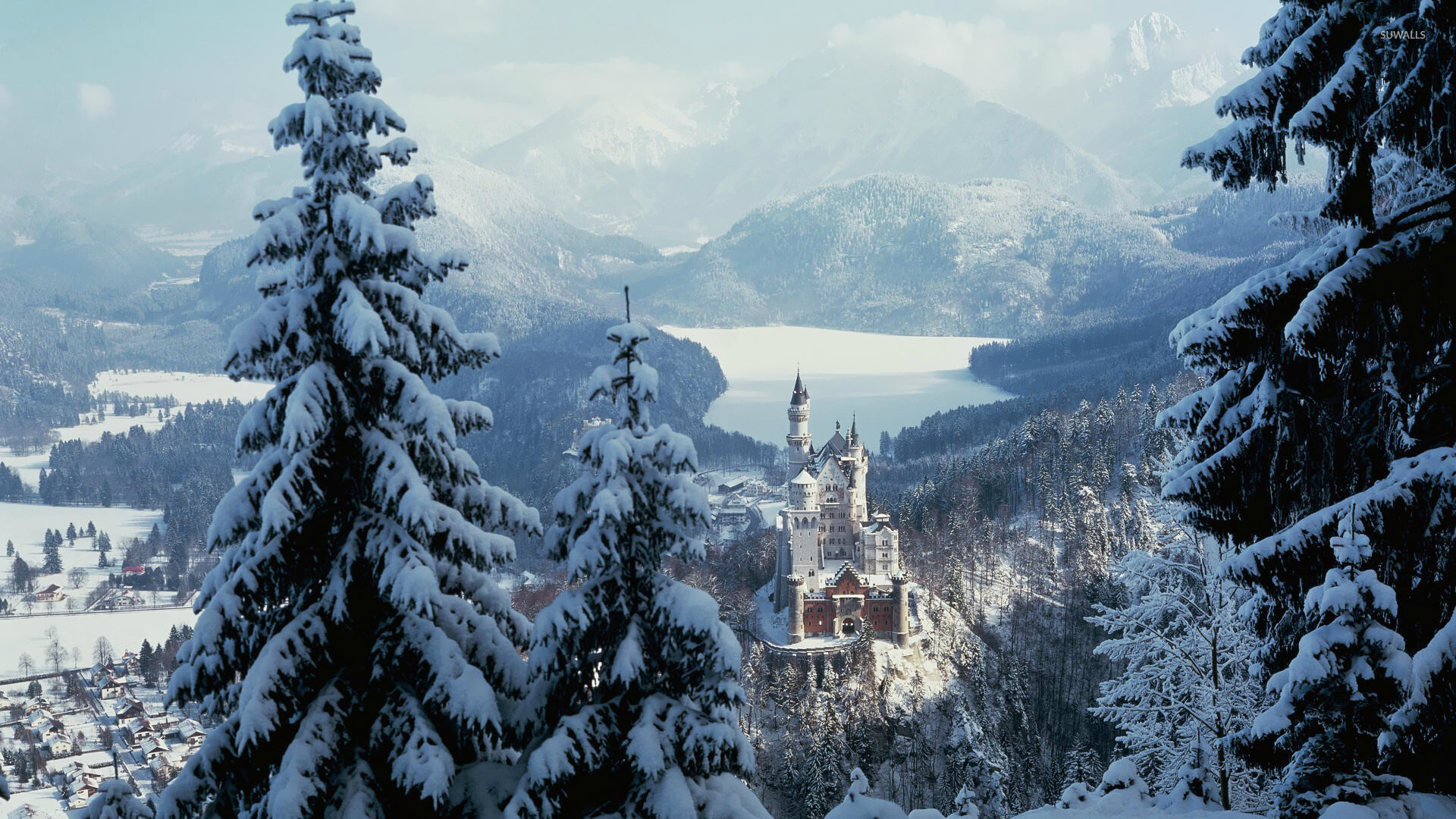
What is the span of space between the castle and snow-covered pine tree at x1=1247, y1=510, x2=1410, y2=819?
5911cm

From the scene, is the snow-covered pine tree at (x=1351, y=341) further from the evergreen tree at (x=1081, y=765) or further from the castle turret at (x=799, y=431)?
the castle turret at (x=799, y=431)

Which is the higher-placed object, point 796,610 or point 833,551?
point 833,551

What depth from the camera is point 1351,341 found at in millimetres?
9484

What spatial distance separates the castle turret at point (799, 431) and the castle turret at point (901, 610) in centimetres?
1528

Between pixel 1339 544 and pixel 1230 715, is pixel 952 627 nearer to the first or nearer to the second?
pixel 1230 715

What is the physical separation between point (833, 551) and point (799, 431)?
992 centimetres

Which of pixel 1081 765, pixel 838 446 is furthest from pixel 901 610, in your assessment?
pixel 1081 765

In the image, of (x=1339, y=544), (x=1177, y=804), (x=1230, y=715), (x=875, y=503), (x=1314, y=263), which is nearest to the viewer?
(x=1339, y=544)

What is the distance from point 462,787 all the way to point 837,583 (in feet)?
198

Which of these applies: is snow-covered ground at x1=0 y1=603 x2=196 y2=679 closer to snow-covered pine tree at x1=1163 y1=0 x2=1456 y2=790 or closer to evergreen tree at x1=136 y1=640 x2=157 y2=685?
evergreen tree at x1=136 y1=640 x2=157 y2=685

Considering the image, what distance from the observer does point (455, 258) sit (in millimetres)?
11438

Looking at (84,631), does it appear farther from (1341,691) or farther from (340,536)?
(1341,691)

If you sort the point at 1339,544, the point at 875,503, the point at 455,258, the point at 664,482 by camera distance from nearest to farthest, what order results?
the point at 1339,544 → the point at 664,482 → the point at 455,258 → the point at 875,503

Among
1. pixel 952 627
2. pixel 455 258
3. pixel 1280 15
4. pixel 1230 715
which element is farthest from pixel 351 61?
pixel 952 627
